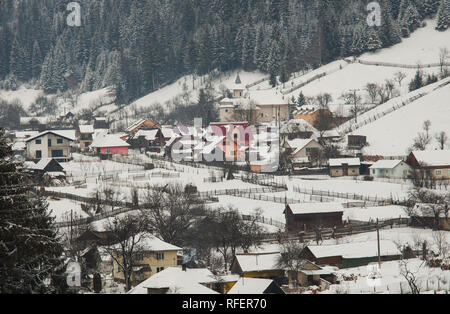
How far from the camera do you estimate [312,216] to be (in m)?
35.7

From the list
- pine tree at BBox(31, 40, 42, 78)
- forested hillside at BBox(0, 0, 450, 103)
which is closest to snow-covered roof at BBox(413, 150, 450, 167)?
forested hillside at BBox(0, 0, 450, 103)

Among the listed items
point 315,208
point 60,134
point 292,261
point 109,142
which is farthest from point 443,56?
point 292,261

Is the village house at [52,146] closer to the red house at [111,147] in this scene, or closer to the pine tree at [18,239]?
the red house at [111,147]

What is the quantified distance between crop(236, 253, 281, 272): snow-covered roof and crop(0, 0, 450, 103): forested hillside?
204ft

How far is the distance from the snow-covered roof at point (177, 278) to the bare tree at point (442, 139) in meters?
33.5

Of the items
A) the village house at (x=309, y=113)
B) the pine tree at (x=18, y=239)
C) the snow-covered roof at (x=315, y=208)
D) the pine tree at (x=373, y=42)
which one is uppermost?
the pine tree at (x=373, y=42)

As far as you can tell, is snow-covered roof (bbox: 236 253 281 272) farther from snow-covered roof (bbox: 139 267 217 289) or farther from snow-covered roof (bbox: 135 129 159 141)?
snow-covered roof (bbox: 135 129 159 141)

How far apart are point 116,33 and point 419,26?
2578 inches

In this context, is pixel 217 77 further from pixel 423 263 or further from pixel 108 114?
pixel 423 263

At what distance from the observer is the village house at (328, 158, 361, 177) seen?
1925 inches

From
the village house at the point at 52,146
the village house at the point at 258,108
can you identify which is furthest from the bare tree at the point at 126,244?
the village house at the point at 258,108

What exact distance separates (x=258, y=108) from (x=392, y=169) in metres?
27.7

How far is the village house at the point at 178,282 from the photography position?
20266 millimetres

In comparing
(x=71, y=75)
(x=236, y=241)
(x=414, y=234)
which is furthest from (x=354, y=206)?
(x=71, y=75)
